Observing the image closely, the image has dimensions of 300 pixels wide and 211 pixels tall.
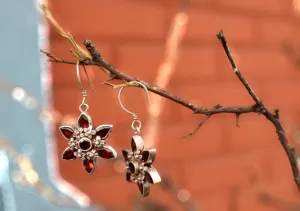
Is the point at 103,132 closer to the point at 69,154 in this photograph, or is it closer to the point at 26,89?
the point at 69,154

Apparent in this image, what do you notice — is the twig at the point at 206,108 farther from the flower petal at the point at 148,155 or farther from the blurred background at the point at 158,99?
the blurred background at the point at 158,99

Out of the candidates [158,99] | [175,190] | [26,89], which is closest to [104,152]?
[175,190]

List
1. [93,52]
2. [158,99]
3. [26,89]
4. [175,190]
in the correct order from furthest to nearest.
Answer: [158,99] < [26,89] < [175,190] < [93,52]

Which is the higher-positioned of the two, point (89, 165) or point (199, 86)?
point (199, 86)

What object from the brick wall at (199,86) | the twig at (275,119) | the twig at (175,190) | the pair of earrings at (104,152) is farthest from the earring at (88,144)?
the brick wall at (199,86)

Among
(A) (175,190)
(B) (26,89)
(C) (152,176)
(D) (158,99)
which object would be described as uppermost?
(D) (158,99)

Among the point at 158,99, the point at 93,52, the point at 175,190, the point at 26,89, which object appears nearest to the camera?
the point at 93,52

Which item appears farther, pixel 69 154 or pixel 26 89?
pixel 26 89

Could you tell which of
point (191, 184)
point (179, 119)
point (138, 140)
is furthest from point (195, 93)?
point (138, 140)
